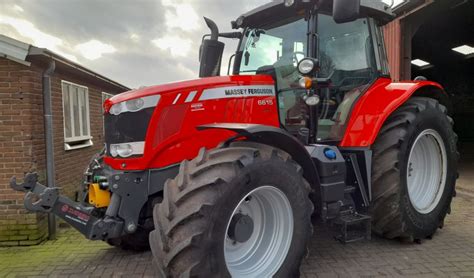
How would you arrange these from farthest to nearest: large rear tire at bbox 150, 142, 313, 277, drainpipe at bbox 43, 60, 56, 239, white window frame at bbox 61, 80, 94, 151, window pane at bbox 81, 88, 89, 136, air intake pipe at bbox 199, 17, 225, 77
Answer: window pane at bbox 81, 88, 89, 136, white window frame at bbox 61, 80, 94, 151, drainpipe at bbox 43, 60, 56, 239, air intake pipe at bbox 199, 17, 225, 77, large rear tire at bbox 150, 142, 313, 277

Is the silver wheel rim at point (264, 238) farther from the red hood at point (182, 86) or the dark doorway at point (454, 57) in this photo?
the dark doorway at point (454, 57)

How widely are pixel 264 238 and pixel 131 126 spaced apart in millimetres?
1423

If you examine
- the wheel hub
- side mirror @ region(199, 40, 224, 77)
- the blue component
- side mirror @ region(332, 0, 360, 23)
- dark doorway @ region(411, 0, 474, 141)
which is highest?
dark doorway @ region(411, 0, 474, 141)

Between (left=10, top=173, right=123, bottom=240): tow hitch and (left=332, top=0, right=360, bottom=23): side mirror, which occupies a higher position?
(left=332, top=0, right=360, bottom=23): side mirror

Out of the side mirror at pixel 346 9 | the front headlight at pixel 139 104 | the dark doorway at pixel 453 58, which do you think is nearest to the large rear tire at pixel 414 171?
the side mirror at pixel 346 9

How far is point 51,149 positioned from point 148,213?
252 cm

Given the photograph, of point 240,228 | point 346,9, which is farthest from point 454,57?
point 240,228

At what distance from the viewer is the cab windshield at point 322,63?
3701 millimetres

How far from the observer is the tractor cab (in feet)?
11.9

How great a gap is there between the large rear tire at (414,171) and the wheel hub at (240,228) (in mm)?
1520

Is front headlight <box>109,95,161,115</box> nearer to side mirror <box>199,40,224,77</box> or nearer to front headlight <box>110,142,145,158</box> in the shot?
front headlight <box>110,142,145,158</box>

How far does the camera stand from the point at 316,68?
339 cm

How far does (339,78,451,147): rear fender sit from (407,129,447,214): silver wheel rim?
2.35ft

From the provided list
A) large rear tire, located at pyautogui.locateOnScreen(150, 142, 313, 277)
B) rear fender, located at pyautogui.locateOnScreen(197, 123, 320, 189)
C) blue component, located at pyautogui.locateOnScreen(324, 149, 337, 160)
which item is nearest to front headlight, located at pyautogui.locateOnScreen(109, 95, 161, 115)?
rear fender, located at pyautogui.locateOnScreen(197, 123, 320, 189)
